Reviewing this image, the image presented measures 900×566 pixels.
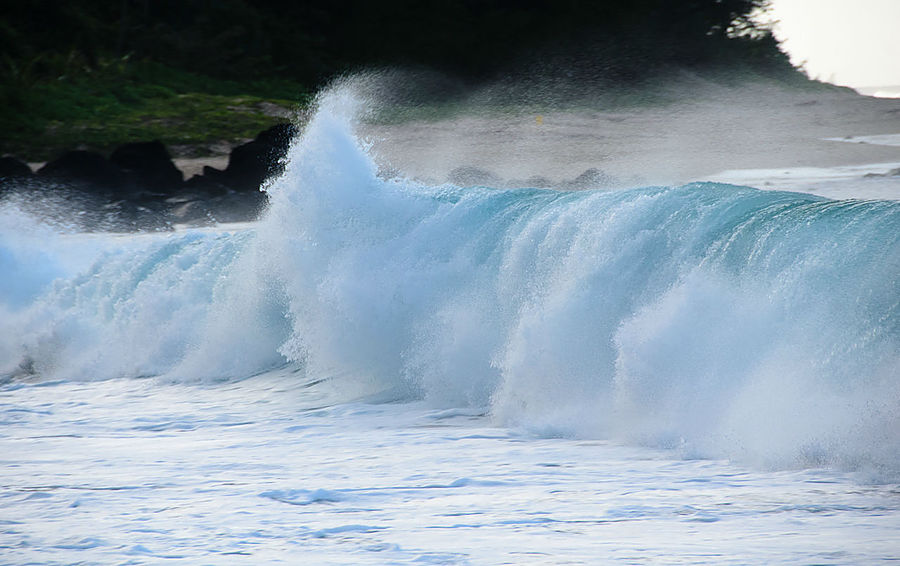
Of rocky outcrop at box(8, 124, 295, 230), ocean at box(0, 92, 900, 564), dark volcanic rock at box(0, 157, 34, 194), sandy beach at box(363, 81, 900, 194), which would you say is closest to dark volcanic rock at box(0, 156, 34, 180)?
dark volcanic rock at box(0, 157, 34, 194)

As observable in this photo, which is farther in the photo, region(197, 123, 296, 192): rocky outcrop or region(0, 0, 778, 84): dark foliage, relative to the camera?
region(0, 0, 778, 84): dark foliage

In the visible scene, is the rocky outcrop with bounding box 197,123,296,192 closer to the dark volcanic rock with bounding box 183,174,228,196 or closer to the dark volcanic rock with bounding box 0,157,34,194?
the dark volcanic rock with bounding box 183,174,228,196

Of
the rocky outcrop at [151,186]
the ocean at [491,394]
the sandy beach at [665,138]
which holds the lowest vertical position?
the ocean at [491,394]

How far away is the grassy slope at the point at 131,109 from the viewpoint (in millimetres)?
29406

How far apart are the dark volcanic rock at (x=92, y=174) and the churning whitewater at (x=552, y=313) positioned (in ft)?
45.7

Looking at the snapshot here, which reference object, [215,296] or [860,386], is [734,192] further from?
[215,296]

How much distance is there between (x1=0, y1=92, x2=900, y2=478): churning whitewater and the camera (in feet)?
17.1

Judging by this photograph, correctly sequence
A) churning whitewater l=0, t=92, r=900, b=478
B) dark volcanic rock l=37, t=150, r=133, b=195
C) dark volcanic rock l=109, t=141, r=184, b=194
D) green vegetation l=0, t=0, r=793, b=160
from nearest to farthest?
churning whitewater l=0, t=92, r=900, b=478, dark volcanic rock l=37, t=150, r=133, b=195, dark volcanic rock l=109, t=141, r=184, b=194, green vegetation l=0, t=0, r=793, b=160

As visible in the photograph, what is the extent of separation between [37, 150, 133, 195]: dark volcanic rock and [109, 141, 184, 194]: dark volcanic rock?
283 millimetres

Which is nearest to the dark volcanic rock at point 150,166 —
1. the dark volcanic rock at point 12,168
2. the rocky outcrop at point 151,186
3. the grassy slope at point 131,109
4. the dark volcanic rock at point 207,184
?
the rocky outcrop at point 151,186

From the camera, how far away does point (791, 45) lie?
25.6m

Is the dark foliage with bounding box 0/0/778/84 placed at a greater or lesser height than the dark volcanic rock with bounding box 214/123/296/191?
greater

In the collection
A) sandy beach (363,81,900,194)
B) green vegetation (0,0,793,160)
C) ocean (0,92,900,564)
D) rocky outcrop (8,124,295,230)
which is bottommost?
ocean (0,92,900,564)

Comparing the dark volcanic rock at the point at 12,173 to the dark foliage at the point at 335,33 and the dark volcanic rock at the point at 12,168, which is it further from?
the dark foliage at the point at 335,33
